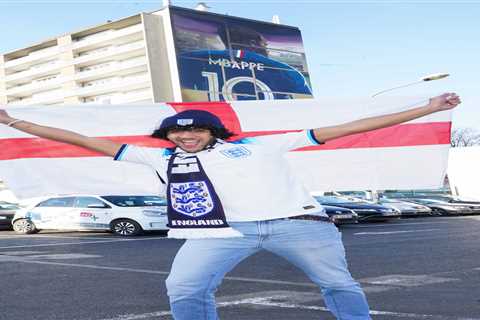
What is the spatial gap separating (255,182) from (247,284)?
4.98 meters

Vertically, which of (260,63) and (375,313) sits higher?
(260,63)

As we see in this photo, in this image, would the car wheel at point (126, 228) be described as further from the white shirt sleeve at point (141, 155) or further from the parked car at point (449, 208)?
the parked car at point (449, 208)

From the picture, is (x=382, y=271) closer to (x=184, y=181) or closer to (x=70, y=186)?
(x=70, y=186)

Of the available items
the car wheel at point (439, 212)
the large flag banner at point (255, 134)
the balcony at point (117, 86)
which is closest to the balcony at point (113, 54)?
the balcony at point (117, 86)

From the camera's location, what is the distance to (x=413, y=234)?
57.9 ft

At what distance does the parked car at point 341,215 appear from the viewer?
22.7 m

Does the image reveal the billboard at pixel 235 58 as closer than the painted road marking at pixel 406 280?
No

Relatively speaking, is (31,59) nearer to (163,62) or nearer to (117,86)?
(117,86)

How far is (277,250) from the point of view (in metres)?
4.02

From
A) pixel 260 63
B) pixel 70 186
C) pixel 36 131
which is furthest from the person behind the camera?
pixel 260 63

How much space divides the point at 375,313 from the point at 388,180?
1666 mm

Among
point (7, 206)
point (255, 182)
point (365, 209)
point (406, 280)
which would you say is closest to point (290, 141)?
point (255, 182)

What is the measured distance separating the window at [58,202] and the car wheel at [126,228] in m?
1.53

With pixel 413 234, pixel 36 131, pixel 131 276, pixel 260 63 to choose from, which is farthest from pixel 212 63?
pixel 36 131
